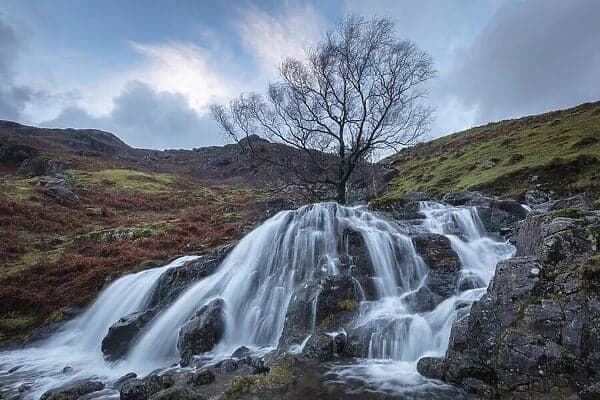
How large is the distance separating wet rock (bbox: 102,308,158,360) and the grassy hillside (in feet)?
37.8

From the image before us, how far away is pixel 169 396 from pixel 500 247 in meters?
12.2

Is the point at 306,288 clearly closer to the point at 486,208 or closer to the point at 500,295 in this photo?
the point at 500,295

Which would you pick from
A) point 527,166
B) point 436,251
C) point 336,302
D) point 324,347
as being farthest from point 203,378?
point 527,166

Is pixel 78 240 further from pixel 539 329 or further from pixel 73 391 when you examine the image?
pixel 539 329

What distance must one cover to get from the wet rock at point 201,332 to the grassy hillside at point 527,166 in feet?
32.8

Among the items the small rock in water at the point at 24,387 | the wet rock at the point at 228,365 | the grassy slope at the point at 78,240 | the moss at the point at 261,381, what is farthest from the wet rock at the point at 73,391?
the grassy slope at the point at 78,240

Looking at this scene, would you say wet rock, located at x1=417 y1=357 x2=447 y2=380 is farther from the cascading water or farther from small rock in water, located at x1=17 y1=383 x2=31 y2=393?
small rock in water, located at x1=17 y1=383 x2=31 y2=393

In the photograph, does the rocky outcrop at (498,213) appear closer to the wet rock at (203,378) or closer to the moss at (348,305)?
the moss at (348,305)

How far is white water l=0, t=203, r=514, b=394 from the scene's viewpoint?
31.3ft

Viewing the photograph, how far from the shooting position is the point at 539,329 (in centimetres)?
708

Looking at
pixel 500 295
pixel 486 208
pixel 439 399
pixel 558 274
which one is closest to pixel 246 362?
pixel 439 399

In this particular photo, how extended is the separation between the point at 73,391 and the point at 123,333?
3614 millimetres

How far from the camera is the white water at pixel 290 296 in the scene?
31.3ft

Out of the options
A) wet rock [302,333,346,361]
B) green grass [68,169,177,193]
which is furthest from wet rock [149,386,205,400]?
green grass [68,169,177,193]
